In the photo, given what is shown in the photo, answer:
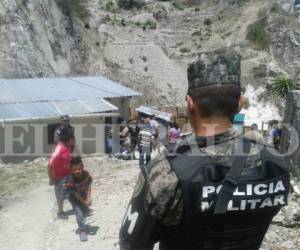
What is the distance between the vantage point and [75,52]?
29328mm

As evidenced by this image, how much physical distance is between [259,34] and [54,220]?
107 feet

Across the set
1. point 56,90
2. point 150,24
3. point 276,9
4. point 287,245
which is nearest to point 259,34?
point 276,9

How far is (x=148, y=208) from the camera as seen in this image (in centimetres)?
170

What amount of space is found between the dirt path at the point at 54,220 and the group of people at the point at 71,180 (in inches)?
8.5

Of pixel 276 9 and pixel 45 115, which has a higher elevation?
pixel 276 9

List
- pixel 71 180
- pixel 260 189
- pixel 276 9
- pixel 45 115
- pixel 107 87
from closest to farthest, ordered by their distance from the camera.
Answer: pixel 260 189
pixel 71 180
pixel 45 115
pixel 107 87
pixel 276 9

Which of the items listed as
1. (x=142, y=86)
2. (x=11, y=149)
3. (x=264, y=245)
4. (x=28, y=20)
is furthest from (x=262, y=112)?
(x=264, y=245)

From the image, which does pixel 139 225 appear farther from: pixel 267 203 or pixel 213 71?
pixel 213 71

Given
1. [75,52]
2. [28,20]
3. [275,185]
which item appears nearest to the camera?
[275,185]

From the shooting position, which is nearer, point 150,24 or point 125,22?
point 125,22

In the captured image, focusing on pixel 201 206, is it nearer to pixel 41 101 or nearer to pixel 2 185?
pixel 2 185

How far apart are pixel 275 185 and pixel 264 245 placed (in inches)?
167

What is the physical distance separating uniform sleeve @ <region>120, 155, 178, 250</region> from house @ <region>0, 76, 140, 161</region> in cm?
1126

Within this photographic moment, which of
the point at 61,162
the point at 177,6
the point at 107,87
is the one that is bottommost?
the point at 61,162
